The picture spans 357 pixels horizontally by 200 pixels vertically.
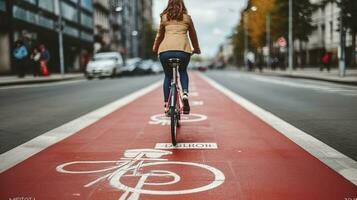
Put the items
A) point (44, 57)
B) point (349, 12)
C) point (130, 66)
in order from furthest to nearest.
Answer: point (130, 66) → point (44, 57) → point (349, 12)

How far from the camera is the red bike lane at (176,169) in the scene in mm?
4422

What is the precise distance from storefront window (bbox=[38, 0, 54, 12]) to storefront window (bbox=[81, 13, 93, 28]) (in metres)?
14.0

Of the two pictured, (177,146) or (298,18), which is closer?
(177,146)

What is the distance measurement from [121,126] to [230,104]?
481 cm

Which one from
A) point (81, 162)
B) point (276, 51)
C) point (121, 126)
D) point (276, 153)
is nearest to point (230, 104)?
point (121, 126)

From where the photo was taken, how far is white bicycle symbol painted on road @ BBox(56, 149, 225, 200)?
176 inches

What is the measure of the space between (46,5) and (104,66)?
12268 millimetres

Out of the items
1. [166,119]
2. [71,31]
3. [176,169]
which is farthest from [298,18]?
[176,169]

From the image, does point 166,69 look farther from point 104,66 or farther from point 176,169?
point 104,66

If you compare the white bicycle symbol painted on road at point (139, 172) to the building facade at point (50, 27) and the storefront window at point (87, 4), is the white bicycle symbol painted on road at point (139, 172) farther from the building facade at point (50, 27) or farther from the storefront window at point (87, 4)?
the storefront window at point (87, 4)

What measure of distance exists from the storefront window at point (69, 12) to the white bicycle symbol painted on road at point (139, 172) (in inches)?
1841

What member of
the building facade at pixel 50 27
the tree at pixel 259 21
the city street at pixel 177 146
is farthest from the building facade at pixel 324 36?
the city street at pixel 177 146

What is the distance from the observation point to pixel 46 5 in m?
45.2

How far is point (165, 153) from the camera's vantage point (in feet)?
20.4
